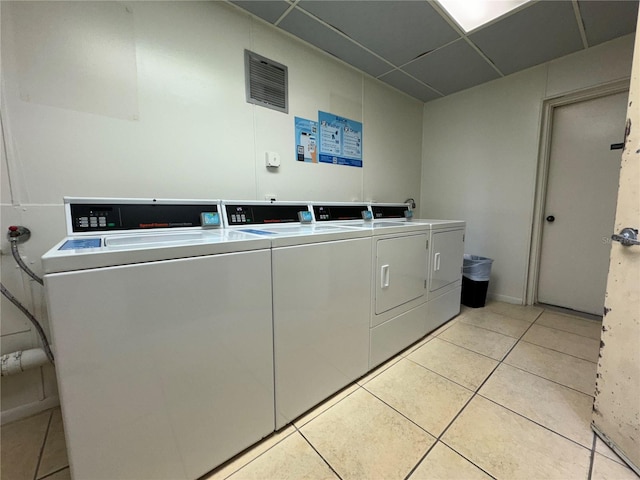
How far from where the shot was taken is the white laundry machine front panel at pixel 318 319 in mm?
1136

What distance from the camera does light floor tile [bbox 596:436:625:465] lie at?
1048 millimetres

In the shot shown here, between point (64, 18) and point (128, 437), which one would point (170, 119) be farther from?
point (128, 437)

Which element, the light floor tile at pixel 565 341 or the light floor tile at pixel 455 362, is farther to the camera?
the light floor tile at pixel 565 341

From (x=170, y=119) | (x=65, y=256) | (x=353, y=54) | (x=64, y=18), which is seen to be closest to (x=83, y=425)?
(x=65, y=256)

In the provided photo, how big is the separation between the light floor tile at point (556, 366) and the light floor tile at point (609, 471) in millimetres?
501

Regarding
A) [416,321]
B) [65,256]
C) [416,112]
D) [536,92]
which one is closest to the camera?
[65,256]

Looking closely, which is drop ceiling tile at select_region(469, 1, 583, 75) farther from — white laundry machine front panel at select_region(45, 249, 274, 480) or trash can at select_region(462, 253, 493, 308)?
white laundry machine front panel at select_region(45, 249, 274, 480)

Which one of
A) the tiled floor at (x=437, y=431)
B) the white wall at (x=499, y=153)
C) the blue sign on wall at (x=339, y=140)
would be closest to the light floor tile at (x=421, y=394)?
the tiled floor at (x=437, y=431)

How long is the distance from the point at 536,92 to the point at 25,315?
426cm

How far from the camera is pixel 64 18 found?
124 centimetres

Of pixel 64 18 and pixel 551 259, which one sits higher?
pixel 64 18

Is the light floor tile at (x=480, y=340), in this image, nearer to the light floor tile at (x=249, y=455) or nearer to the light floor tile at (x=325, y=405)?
the light floor tile at (x=325, y=405)

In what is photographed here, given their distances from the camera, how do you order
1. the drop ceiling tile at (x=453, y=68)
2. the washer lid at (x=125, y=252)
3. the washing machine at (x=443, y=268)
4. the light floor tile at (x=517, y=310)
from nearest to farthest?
the washer lid at (x=125, y=252), the washing machine at (x=443, y=268), the drop ceiling tile at (x=453, y=68), the light floor tile at (x=517, y=310)

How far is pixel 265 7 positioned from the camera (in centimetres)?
171
